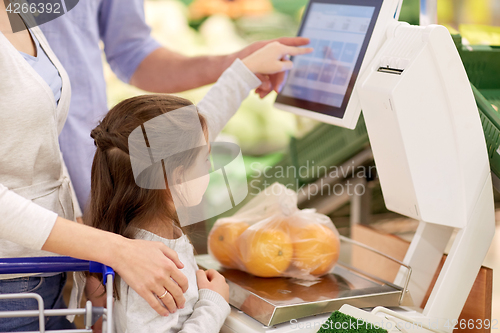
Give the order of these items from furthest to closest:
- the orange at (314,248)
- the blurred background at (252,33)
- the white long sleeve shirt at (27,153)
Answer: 1. the blurred background at (252,33)
2. the orange at (314,248)
3. the white long sleeve shirt at (27,153)

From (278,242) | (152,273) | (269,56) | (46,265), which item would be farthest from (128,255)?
(269,56)

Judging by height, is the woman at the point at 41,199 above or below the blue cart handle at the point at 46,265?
above

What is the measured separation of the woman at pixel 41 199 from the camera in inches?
29.6

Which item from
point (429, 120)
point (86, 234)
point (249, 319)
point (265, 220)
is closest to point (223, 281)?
point (249, 319)

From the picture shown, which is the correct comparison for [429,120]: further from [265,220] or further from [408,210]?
[265,220]

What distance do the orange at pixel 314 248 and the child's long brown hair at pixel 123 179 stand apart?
32 cm

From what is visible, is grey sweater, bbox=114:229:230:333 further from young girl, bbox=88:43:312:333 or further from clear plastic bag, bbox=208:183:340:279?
clear plastic bag, bbox=208:183:340:279

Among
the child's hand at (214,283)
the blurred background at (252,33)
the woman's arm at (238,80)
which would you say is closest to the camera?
the child's hand at (214,283)

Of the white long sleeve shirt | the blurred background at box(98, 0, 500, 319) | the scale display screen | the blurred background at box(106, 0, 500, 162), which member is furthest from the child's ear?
the blurred background at box(106, 0, 500, 162)

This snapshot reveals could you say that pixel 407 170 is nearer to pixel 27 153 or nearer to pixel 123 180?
pixel 123 180

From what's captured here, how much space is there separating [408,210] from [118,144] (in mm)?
636

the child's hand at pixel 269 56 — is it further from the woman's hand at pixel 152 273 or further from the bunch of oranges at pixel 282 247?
the woman's hand at pixel 152 273

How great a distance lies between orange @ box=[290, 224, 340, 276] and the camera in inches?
42.1

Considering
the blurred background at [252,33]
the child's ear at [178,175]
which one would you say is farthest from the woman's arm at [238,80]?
the blurred background at [252,33]
